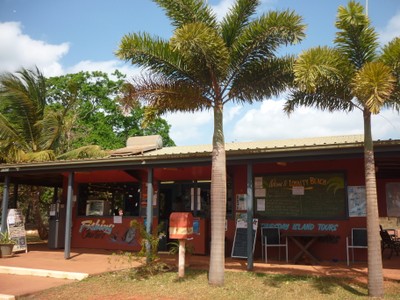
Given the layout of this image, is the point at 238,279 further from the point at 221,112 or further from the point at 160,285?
the point at 221,112

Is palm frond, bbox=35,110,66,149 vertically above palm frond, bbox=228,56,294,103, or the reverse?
palm frond, bbox=35,110,66,149

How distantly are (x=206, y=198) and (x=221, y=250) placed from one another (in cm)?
472

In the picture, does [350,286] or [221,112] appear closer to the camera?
[350,286]

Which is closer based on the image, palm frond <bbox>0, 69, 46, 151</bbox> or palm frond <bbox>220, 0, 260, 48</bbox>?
palm frond <bbox>220, 0, 260, 48</bbox>

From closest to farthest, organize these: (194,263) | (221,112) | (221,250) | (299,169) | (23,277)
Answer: (221,250) → (221,112) → (23,277) → (194,263) → (299,169)

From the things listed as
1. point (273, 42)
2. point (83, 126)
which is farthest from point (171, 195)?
point (83, 126)

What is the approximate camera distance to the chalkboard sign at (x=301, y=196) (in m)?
11.1

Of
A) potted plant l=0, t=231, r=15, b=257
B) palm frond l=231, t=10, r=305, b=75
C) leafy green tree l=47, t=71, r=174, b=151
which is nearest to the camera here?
palm frond l=231, t=10, r=305, b=75

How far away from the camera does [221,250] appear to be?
8.33m

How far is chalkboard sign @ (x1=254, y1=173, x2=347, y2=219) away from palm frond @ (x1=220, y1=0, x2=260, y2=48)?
4717mm

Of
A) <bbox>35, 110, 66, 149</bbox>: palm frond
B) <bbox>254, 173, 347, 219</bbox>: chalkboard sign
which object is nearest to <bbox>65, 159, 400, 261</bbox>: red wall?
<bbox>254, 173, 347, 219</bbox>: chalkboard sign

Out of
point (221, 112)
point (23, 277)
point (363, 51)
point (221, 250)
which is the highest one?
point (363, 51)

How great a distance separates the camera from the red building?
32.0 feet

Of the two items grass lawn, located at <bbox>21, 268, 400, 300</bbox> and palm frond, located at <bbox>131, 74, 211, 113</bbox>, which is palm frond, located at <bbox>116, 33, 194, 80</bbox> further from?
grass lawn, located at <bbox>21, 268, 400, 300</bbox>
